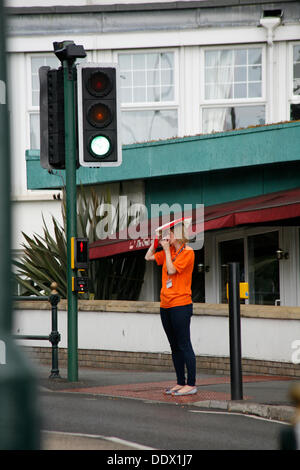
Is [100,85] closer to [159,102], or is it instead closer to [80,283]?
[80,283]

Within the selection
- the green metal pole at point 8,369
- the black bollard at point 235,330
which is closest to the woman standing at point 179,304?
the black bollard at point 235,330

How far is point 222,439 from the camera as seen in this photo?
6.39 m

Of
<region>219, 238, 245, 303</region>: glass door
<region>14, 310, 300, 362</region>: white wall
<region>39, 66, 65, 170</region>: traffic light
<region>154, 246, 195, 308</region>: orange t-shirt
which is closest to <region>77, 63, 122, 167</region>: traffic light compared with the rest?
<region>39, 66, 65, 170</region>: traffic light

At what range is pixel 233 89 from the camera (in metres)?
18.2

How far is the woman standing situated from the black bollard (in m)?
0.82

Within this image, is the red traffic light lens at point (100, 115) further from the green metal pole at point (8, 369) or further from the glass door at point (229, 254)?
the green metal pole at point (8, 369)

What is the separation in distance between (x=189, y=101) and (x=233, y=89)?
3.00ft

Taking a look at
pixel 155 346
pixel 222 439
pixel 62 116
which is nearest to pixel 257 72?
pixel 155 346

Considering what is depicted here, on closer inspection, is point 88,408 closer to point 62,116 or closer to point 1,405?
point 62,116

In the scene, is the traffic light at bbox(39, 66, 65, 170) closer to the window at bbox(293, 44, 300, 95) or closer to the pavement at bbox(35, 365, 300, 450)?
the pavement at bbox(35, 365, 300, 450)

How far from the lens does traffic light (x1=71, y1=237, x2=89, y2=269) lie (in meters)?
10.4

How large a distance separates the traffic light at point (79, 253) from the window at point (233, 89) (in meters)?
8.26

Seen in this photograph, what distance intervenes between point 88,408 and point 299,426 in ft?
21.2

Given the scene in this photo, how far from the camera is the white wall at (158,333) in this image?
11477 millimetres
